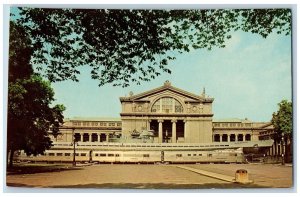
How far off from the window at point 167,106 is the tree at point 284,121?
1977 millimetres

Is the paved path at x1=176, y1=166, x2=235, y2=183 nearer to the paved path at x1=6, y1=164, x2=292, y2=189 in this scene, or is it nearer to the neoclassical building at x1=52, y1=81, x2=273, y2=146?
the paved path at x1=6, y1=164, x2=292, y2=189

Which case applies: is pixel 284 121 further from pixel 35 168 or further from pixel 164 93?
pixel 35 168

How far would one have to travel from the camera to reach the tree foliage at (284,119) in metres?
11.2

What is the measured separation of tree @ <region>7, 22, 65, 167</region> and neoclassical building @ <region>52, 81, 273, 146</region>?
1.30ft

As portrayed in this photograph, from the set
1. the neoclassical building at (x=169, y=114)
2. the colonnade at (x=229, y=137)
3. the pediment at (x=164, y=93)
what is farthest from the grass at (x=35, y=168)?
the colonnade at (x=229, y=137)

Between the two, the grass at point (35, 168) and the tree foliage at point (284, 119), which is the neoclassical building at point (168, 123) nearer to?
the tree foliage at point (284, 119)

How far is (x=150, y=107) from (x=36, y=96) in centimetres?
240

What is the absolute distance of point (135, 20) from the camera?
11203 mm

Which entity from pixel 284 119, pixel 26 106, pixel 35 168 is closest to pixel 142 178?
pixel 35 168

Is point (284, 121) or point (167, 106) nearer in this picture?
point (284, 121)

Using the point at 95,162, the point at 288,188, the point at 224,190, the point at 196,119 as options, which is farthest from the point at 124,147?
the point at 288,188

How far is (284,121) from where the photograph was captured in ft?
37.1

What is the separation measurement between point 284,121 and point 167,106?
8.13ft

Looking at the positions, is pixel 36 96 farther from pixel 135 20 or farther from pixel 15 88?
pixel 135 20
